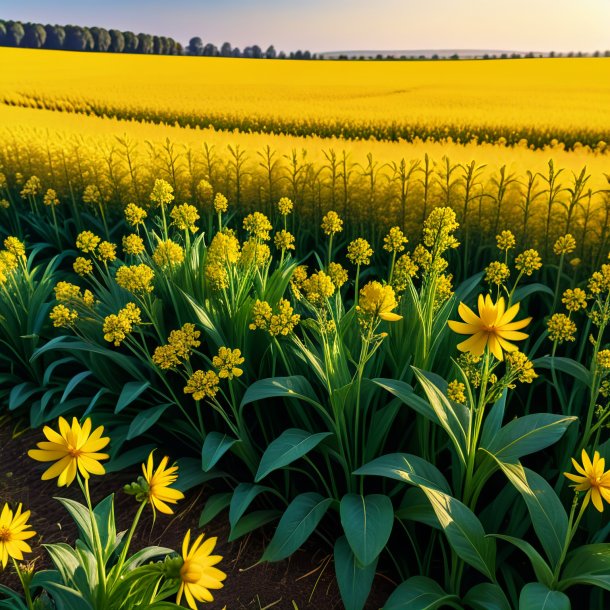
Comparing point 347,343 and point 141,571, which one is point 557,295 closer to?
point 347,343

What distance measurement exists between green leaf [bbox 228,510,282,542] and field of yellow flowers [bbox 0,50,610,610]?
1cm

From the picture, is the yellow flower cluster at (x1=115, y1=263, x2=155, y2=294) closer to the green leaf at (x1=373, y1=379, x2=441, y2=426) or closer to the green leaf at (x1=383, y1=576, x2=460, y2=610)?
the green leaf at (x1=373, y1=379, x2=441, y2=426)

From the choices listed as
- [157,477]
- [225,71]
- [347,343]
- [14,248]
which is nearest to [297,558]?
[347,343]

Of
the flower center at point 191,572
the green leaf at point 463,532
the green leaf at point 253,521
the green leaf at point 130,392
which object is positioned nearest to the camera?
the flower center at point 191,572

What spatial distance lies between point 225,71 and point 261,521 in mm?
29944

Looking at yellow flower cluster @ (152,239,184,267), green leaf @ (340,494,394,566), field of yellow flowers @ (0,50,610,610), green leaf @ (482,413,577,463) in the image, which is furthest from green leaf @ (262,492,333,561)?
yellow flower cluster @ (152,239,184,267)

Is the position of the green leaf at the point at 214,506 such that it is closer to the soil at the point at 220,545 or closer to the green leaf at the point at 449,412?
the soil at the point at 220,545

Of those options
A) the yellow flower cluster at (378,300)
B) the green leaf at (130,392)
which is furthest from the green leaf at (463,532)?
the green leaf at (130,392)

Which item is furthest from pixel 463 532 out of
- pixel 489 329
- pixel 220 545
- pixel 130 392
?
pixel 130 392

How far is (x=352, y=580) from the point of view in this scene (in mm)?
1950

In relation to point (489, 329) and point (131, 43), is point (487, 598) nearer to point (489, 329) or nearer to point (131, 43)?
point (489, 329)

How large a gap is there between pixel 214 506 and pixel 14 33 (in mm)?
72864

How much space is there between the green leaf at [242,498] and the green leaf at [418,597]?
2.07 ft

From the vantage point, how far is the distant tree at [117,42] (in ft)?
218
